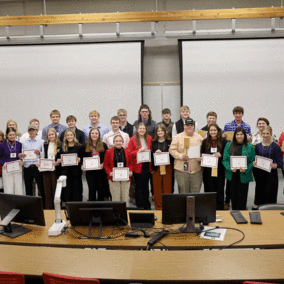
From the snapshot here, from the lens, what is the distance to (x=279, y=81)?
306 inches

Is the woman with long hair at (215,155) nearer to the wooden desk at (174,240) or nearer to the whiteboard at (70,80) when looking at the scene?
the wooden desk at (174,240)

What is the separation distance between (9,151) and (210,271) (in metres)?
4.54

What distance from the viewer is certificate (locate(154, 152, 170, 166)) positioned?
4.98 meters

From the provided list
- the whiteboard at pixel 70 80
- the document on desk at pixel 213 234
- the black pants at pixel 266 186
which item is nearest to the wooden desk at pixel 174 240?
the document on desk at pixel 213 234

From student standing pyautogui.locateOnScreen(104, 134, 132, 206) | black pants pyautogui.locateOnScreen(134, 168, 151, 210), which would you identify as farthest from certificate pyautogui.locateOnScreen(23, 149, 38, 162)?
black pants pyautogui.locateOnScreen(134, 168, 151, 210)

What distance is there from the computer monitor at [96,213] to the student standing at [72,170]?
221 centimetres

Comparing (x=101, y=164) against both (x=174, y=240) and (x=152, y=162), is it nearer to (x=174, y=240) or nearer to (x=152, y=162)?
(x=152, y=162)

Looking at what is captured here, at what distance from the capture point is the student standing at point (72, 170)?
5195mm

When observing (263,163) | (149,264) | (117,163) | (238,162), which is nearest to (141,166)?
(117,163)

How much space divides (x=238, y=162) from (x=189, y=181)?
91cm

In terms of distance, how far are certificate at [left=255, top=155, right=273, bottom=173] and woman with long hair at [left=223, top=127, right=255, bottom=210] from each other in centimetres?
10

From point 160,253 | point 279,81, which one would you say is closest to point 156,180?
point 160,253

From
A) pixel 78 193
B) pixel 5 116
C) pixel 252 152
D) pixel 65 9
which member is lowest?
pixel 78 193

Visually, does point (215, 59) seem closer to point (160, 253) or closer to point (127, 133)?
point (127, 133)
